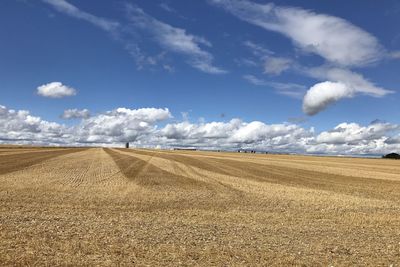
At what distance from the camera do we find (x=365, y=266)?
1277cm

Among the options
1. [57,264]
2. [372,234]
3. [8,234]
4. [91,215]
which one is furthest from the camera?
[91,215]

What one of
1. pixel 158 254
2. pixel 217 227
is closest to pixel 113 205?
pixel 217 227

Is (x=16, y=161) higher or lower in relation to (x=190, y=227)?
higher

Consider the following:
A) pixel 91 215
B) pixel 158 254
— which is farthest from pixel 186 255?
pixel 91 215

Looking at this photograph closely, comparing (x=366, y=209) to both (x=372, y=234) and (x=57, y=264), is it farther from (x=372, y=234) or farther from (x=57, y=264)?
(x=57, y=264)

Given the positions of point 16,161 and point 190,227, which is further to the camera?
point 16,161

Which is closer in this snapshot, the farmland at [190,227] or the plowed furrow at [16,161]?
Answer: the farmland at [190,227]

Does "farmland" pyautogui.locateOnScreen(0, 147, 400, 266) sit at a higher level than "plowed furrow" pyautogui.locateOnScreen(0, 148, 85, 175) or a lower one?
lower

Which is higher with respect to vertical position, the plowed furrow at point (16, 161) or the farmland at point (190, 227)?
the plowed furrow at point (16, 161)

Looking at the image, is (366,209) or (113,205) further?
(366,209)

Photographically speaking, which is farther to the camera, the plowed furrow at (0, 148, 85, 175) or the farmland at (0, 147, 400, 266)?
the plowed furrow at (0, 148, 85, 175)

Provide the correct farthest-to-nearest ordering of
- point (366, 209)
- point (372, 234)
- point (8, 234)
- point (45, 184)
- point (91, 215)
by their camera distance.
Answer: point (45, 184) → point (366, 209) → point (91, 215) → point (372, 234) → point (8, 234)

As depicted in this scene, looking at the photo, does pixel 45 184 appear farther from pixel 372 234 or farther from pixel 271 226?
pixel 372 234

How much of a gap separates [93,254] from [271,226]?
8347 millimetres
